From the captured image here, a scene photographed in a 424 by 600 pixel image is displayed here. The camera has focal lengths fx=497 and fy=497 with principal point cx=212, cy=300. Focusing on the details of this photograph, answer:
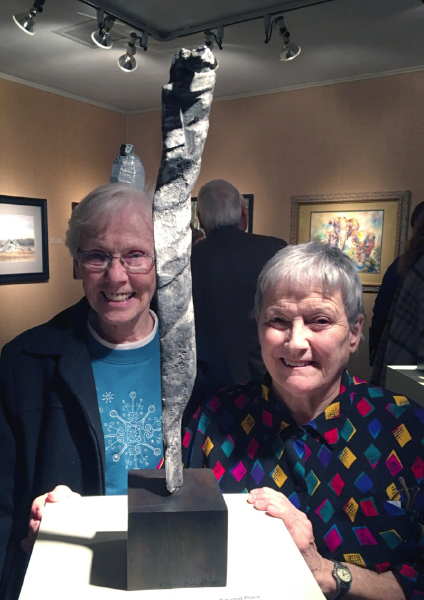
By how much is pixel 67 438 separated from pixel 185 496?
1.81 feet

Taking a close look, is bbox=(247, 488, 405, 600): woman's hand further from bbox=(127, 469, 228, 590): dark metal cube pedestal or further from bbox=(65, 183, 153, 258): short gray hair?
bbox=(65, 183, 153, 258): short gray hair

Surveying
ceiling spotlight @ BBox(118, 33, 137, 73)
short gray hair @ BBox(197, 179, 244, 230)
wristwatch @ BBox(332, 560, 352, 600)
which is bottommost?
wristwatch @ BBox(332, 560, 352, 600)

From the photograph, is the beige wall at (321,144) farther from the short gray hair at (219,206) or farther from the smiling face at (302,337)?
the smiling face at (302,337)

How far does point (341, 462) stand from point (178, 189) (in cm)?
77

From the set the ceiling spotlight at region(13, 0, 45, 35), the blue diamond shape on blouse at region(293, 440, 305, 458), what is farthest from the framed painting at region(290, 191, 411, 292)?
the blue diamond shape on blouse at region(293, 440, 305, 458)

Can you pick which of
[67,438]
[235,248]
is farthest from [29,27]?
[67,438]

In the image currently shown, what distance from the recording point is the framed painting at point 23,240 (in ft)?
16.2

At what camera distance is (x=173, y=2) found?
3328 mm

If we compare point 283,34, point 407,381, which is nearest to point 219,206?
point 407,381

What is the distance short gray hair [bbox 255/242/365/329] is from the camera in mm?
1150

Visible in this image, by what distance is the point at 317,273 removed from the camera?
3.78ft

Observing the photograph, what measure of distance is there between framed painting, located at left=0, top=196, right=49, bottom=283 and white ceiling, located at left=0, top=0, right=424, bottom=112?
125cm

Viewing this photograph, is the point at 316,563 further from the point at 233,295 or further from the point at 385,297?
the point at 385,297

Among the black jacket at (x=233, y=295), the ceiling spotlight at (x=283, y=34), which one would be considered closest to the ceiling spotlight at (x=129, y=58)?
the ceiling spotlight at (x=283, y=34)
